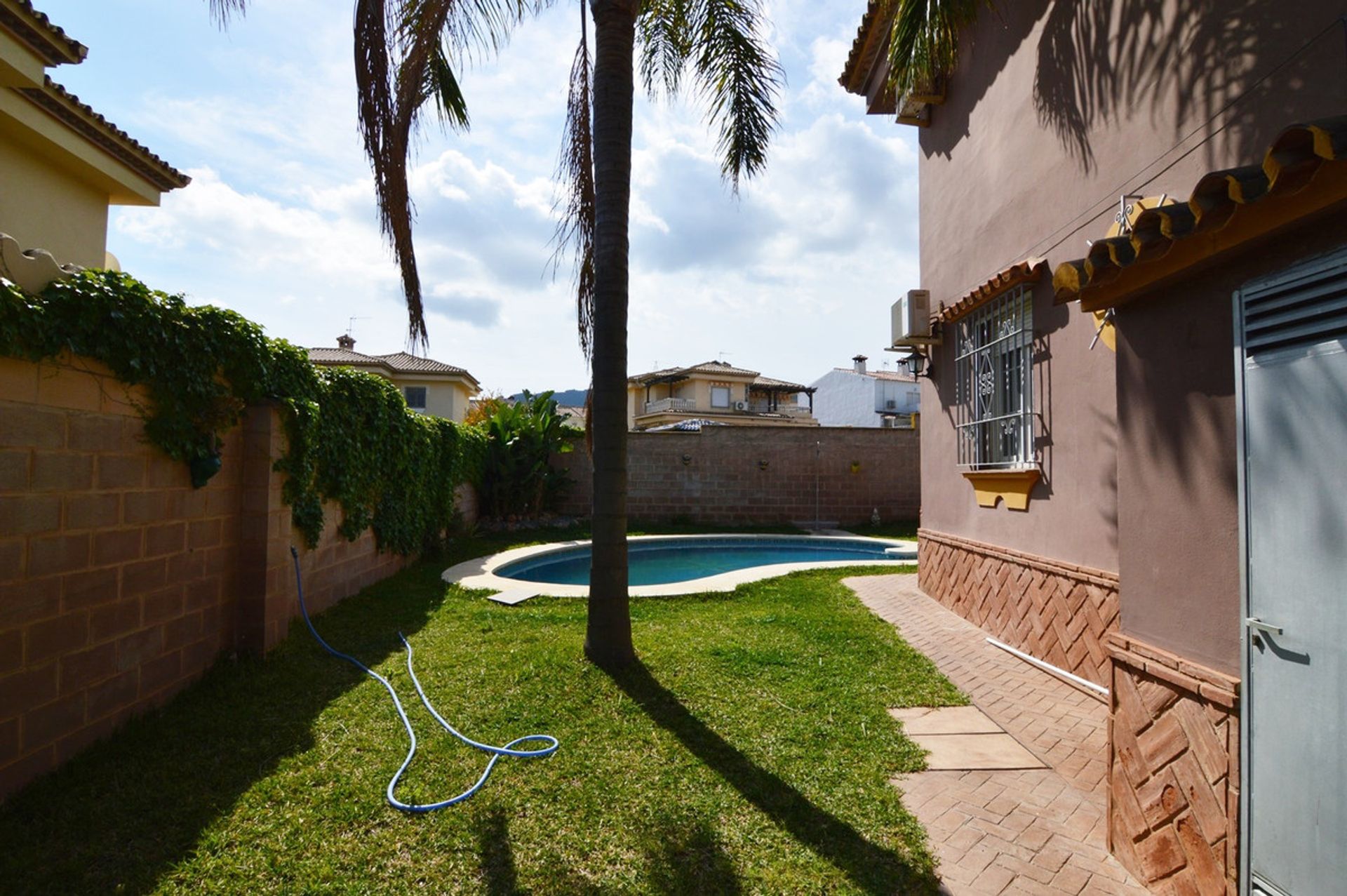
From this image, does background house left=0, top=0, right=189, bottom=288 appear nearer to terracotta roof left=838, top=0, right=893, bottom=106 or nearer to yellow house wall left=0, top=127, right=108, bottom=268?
yellow house wall left=0, top=127, right=108, bottom=268

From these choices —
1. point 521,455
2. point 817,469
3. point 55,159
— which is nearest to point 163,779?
point 55,159

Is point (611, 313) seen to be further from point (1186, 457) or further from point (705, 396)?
point (705, 396)

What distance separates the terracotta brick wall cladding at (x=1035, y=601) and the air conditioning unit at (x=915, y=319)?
2.55 m

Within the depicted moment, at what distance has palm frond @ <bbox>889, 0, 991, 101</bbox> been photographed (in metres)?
5.12

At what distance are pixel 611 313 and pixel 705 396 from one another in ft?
144

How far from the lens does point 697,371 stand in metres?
48.4

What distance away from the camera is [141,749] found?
12.6ft

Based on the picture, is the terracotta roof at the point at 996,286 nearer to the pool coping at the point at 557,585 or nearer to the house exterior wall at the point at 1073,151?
the house exterior wall at the point at 1073,151

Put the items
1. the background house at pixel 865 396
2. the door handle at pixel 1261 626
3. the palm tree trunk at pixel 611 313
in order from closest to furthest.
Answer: the door handle at pixel 1261 626 < the palm tree trunk at pixel 611 313 < the background house at pixel 865 396

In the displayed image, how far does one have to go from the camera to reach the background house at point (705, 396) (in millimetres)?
47281

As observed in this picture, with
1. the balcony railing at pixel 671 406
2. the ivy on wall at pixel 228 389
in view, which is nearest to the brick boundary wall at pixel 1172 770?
the ivy on wall at pixel 228 389

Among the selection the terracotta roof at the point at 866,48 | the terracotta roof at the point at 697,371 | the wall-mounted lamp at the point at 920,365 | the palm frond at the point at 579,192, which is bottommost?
the wall-mounted lamp at the point at 920,365

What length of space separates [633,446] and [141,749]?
14676 millimetres

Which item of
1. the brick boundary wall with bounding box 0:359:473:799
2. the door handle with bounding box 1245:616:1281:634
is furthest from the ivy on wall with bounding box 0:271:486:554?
the door handle with bounding box 1245:616:1281:634
